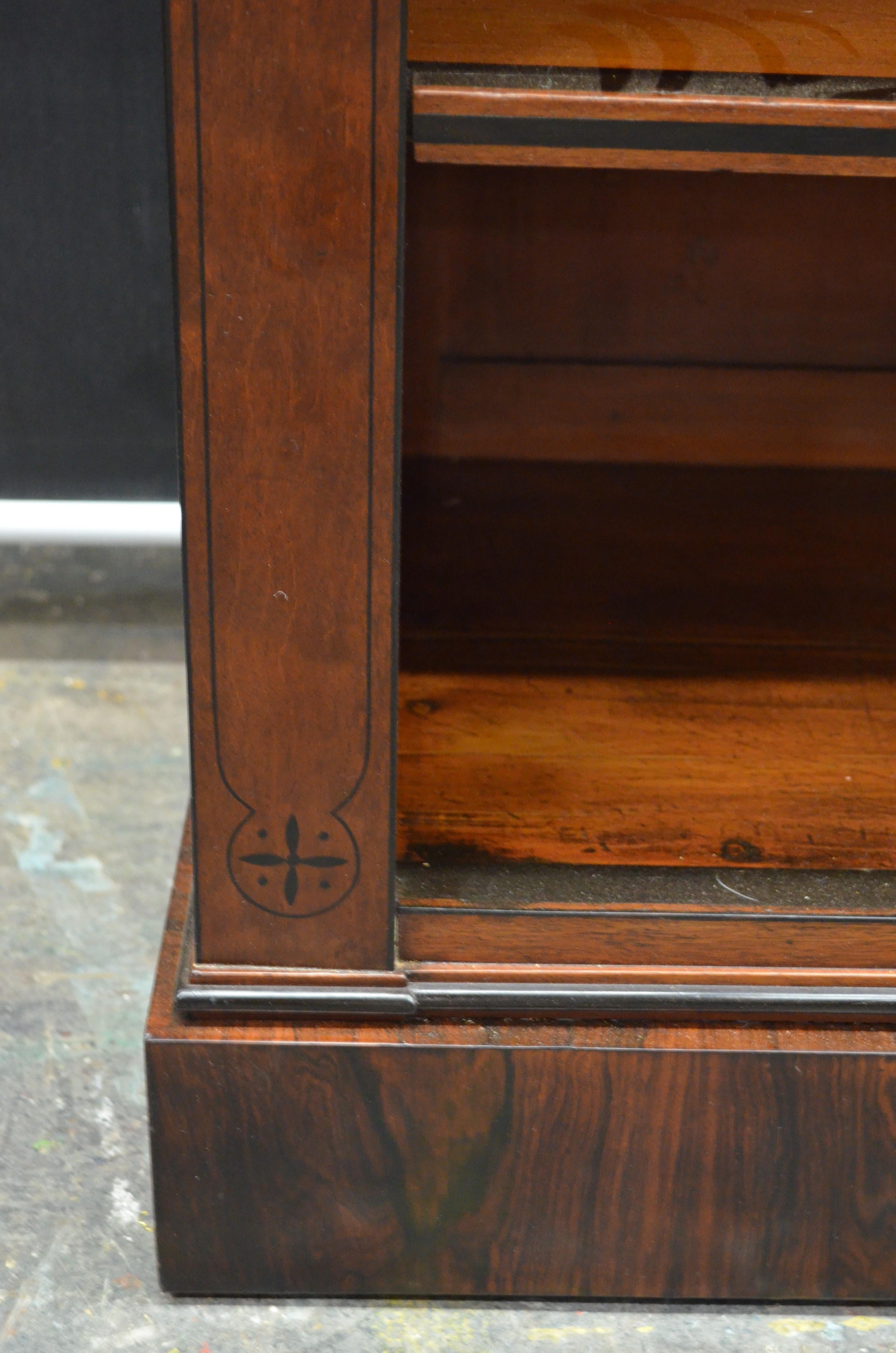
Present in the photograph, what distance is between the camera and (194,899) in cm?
104

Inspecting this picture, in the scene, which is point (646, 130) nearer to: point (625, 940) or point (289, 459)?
point (289, 459)

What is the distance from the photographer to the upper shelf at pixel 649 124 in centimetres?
84

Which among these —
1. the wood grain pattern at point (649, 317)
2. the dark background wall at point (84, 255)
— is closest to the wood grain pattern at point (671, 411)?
the wood grain pattern at point (649, 317)

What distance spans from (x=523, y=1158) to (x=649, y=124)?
2.42ft

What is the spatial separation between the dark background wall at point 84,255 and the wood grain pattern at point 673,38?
98 cm

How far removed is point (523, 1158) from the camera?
1.09 metres

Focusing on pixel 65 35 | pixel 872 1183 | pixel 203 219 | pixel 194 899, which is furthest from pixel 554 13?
pixel 65 35

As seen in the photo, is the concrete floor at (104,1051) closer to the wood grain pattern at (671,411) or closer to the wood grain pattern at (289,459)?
the wood grain pattern at (289,459)

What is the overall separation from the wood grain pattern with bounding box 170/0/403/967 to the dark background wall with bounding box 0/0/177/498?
1008 mm

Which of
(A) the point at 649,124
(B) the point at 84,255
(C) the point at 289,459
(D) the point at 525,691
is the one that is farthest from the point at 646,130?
(B) the point at 84,255

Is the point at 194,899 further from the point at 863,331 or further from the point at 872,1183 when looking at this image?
the point at 863,331

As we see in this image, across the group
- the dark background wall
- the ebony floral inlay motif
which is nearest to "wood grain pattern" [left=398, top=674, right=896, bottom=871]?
the ebony floral inlay motif

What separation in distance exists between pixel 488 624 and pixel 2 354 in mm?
995

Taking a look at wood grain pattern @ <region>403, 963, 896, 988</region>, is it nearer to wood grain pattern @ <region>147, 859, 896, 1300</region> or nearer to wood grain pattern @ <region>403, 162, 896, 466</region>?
wood grain pattern @ <region>147, 859, 896, 1300</region>
